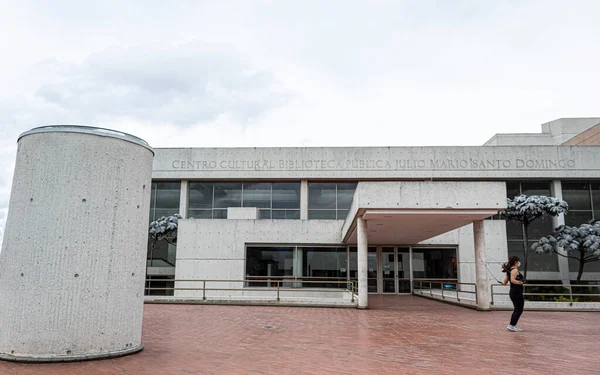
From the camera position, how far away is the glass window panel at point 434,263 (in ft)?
76.4

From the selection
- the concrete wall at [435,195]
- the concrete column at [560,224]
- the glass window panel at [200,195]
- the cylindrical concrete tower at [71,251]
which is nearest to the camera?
the cylindrical concrete tower at [71,251]

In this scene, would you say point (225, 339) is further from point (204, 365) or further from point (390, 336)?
point (390, 336)

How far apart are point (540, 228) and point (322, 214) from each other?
12769 mm

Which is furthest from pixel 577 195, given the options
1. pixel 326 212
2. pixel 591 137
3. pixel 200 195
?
pixel 200 195

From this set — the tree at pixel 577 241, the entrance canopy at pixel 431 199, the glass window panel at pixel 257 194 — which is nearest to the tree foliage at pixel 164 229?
the glass window panel at pixel 257 194

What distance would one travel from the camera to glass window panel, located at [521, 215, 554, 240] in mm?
26828

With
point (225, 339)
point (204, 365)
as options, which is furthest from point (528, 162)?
point (204, 365)

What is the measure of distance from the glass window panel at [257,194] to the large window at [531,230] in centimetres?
1401

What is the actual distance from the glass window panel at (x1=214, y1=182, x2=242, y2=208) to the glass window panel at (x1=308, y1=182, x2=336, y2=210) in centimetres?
421

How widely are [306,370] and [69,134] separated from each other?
476 centimetres

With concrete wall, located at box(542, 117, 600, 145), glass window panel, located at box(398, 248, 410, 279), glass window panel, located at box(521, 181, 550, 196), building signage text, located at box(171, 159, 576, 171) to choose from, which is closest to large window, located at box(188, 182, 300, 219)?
building signage text, located at box(171, 159, 576, 171)

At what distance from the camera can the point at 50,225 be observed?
257 inches

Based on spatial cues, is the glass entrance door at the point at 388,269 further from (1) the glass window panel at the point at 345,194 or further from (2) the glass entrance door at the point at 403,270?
(1) the glass window panel at the point at 345,194

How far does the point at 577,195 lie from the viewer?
1067 inches
